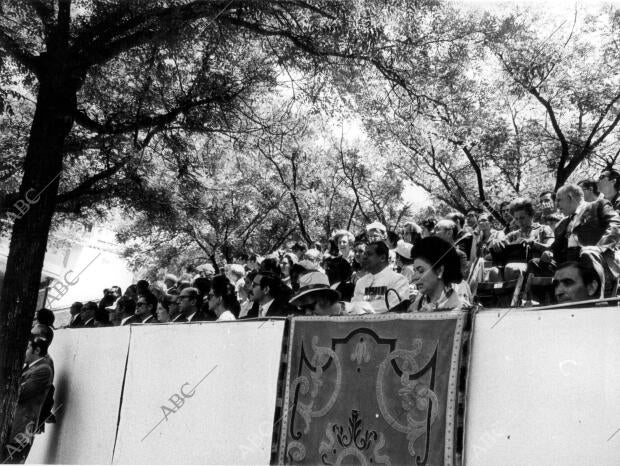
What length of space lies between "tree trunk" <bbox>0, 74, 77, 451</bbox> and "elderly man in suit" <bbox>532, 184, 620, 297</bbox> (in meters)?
6.25

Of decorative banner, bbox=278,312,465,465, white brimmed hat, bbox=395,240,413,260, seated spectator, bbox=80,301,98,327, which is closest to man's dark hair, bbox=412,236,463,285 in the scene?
decorative banner, bbox=278,312,465,465

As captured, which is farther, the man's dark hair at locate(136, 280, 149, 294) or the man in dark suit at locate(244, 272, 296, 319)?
the man's dark hair at locate(136, 280, 149, 294)

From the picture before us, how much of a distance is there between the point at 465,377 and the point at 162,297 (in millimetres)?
7668

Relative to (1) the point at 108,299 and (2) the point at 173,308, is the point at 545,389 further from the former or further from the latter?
(1) the point at 108,299

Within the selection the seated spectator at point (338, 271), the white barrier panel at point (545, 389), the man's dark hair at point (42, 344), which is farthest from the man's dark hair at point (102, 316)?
the white barrier panel at point (545, 389)

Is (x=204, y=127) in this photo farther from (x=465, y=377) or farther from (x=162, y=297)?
(x=465, y=377)

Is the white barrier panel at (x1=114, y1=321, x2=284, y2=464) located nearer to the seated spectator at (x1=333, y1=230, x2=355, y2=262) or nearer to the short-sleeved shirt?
the short-sleeved shirt

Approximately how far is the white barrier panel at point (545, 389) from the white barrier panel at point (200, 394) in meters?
1.93

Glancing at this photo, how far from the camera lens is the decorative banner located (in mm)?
4059

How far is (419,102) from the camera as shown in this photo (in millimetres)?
10406

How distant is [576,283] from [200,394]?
3165 millimetres

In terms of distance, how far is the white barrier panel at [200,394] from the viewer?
5477 millimetres

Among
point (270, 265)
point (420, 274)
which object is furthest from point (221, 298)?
point (420, 274)

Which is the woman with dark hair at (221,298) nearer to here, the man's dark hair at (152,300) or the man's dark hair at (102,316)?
the man's dark hair at (152,300)
